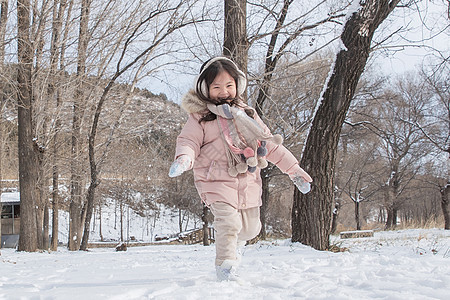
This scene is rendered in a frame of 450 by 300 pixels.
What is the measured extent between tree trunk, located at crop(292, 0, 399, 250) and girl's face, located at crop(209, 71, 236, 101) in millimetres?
2506

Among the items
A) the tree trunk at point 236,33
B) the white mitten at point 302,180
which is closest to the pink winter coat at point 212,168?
the white mitten at point 302,180

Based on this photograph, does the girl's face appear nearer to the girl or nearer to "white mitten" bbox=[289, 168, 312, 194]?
the girl

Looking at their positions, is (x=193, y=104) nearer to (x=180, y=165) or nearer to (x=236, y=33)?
(x=180, y=165)

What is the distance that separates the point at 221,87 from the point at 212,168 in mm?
633

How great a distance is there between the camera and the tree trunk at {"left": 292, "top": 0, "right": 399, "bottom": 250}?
4.81 metres

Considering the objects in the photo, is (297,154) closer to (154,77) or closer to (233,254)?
(154,77)

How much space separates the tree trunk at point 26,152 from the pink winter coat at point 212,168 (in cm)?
704

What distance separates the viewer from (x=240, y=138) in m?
2.74

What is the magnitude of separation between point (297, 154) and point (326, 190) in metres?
9.71

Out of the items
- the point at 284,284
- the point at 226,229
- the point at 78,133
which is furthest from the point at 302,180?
the point at 78,133

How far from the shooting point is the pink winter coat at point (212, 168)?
2584 mm

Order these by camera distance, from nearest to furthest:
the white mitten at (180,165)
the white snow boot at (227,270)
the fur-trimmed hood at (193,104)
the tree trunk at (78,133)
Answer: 1. the white mitten at (180,165)
2. the white snow boot at (227,270)
3. the fur-trimmed hood at (193,104)
4. the tree trunk at (78,133)

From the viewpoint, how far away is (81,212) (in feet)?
51.1

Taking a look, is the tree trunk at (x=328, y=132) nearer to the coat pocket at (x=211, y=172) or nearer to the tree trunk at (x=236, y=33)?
the tree trunk at (x=236, y=33)
